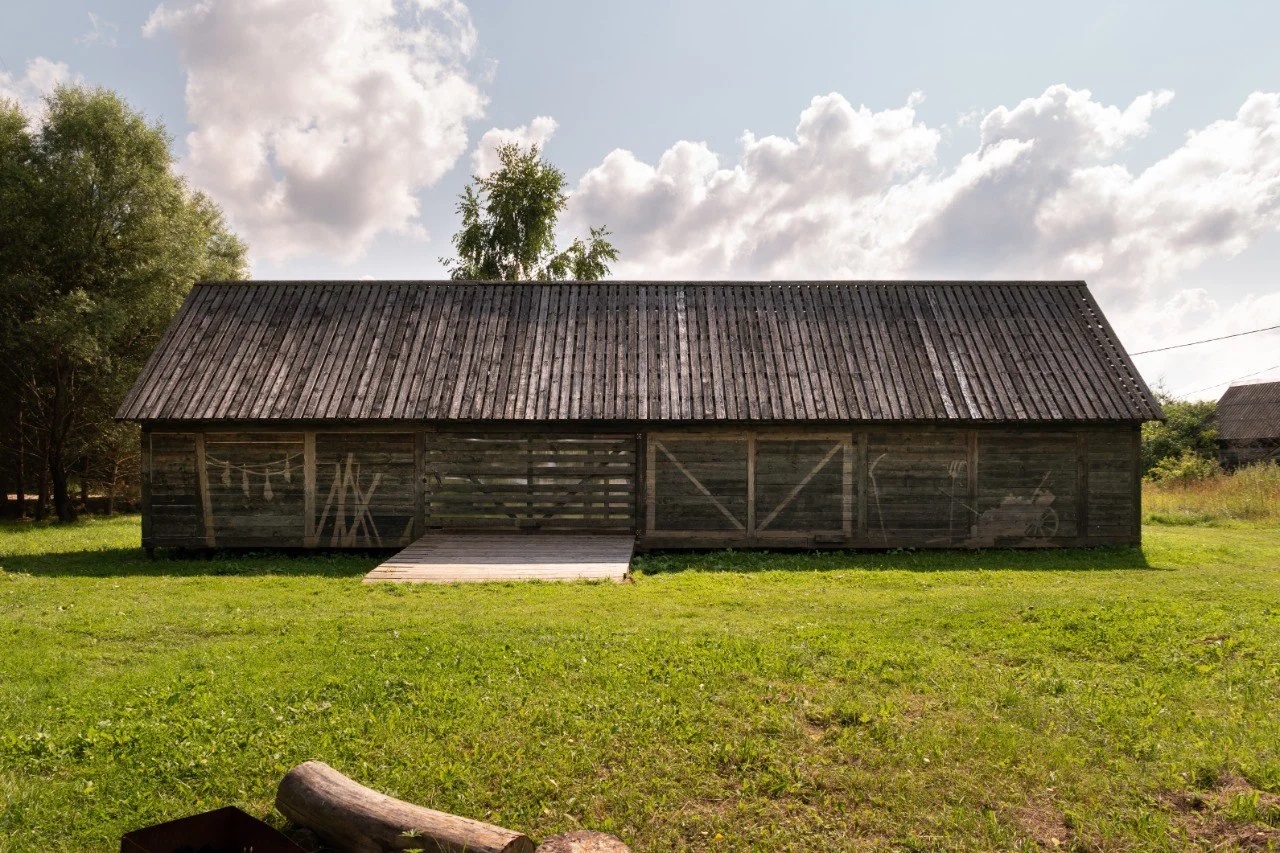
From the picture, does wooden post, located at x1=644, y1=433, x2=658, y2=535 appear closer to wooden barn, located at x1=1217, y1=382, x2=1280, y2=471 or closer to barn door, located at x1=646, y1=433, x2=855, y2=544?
barn door, located at x1=646, y1=433, x2=855, y2=544

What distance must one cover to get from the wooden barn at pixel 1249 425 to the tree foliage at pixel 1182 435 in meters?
1.01

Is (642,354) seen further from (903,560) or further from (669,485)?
(903,560)

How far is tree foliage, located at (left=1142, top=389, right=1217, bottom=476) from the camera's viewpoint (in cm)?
3818

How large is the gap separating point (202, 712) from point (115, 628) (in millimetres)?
3848

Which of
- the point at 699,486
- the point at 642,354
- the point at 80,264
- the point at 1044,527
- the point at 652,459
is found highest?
the point at 80,264

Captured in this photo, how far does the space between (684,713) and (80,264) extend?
83.2ft

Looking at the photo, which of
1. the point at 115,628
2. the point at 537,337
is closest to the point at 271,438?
the point at 537,337

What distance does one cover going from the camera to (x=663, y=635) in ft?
28.5

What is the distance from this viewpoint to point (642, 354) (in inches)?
663

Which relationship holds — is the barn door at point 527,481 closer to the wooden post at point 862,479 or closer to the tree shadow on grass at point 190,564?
the tree shadow on grass at point 190,564

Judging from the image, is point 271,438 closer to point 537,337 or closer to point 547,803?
point 537,337

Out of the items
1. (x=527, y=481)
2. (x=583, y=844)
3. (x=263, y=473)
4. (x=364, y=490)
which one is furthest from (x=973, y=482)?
(x=263, y=473)

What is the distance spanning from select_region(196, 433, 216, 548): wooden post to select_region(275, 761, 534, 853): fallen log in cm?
1244

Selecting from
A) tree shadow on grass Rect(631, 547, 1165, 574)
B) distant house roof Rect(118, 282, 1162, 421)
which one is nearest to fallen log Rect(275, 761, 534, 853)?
tree shadow on grass Rect(631, 547, 1165, 574)
